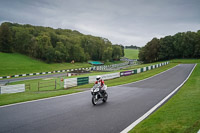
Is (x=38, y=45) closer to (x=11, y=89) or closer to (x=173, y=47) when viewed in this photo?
(x=11, y=89)

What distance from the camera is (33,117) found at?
6.77 meters

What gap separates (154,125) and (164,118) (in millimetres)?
1023

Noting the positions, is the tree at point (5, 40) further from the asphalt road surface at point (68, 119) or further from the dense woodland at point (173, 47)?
the dense woodland at point (173, 47)

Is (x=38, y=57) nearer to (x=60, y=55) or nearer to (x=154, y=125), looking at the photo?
(x=60, y=55)

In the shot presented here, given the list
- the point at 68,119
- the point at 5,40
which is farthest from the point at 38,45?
the point at 68,119

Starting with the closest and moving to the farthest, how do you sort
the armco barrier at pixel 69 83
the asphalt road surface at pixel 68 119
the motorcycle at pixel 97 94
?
1. the asphalt road surface at pixel 68 119
2. the motorcycle at pixel 97 94
3. the armco barrier at pixel 69 83

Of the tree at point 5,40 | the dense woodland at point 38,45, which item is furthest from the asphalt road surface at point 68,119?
the tree at point 5,40

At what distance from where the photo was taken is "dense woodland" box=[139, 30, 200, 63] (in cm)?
8269

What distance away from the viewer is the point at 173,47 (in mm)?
89000

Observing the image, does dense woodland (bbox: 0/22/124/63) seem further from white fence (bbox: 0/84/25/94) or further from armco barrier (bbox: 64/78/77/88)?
white fence (bbox: 0/84/25/94)

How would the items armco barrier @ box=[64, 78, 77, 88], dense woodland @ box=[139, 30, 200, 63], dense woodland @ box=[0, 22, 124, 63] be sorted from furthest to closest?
dense woodland @ box=[139, 30, 200, 63] → dense woodland @ box=[0, 22, 124, 63] → armco barrier @ box=[64, 78, 77, 88]

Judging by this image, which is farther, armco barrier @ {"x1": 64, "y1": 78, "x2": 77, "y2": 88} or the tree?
the tree

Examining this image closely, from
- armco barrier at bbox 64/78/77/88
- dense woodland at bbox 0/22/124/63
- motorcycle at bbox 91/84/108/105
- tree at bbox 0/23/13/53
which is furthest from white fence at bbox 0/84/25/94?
tree at bbox 0/23/13/53

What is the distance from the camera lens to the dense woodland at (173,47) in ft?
271
